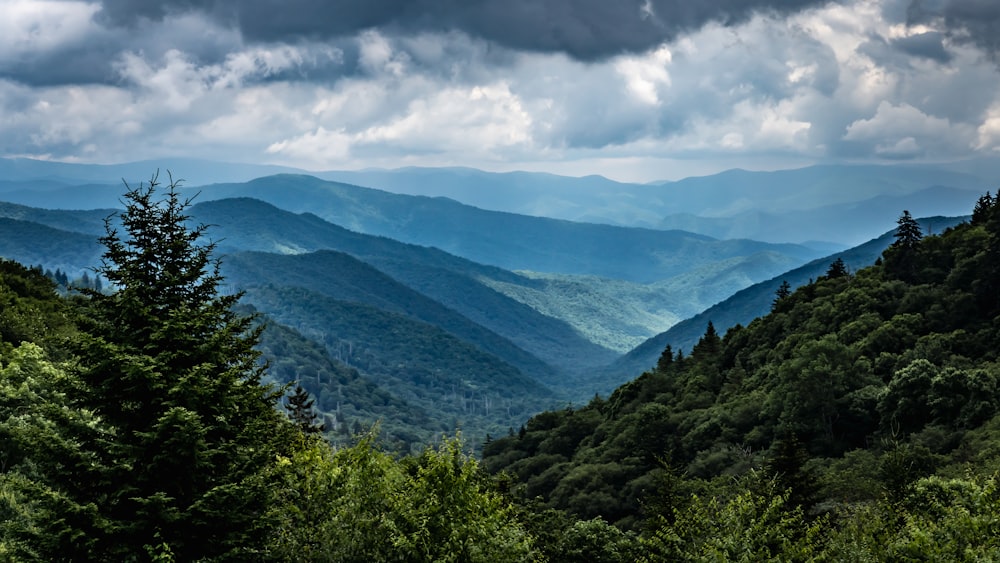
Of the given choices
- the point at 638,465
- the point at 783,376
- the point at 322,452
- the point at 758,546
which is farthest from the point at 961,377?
the point at 322,452

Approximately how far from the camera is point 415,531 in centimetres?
2623

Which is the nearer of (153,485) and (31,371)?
(153,485)

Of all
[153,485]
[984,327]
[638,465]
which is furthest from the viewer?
[638,465]

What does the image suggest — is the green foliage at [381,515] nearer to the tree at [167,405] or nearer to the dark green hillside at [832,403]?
the tree at [167,405]

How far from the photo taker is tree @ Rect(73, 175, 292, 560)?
22.7 meters

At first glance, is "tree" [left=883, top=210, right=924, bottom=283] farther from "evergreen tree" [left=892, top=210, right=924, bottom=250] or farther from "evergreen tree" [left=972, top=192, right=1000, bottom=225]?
"evergreen tree" [left=972, top=192, right=1000, bottom=225]

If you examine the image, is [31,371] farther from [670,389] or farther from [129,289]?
[670,389]

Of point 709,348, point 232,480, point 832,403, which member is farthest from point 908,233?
point 232,480

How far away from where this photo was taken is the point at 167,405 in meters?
23.8

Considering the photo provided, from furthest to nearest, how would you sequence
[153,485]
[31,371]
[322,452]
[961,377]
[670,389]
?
[670,389]
[961,377]
[31,371]
[322,452]
[153,485]

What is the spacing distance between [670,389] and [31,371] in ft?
339

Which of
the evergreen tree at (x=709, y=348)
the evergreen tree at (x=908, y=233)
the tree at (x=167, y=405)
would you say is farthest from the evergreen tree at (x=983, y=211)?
the tree at (x=167, y=405)

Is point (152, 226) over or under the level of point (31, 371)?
over

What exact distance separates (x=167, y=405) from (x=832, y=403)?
7907 centimetres
